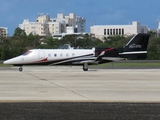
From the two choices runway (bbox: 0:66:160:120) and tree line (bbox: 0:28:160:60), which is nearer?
runway (bbox: 0:66:160:120)

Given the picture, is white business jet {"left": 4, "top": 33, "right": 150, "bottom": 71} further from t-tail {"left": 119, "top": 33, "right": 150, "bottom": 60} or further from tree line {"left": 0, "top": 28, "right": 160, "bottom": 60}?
tree line {"left": 0, "top": 28, "right": 160, "bottom": 60}

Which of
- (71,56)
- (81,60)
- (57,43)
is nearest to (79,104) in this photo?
(81,60)

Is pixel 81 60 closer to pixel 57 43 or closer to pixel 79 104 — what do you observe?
pixel 79 104

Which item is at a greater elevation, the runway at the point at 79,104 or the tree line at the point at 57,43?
the tree line at the point at 57,43

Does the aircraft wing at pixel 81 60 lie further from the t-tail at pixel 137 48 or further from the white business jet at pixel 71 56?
the t-tail at pixel 137 48

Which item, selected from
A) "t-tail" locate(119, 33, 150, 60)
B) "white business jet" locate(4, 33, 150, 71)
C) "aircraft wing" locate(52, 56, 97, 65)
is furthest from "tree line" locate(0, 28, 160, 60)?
"t-tail" locate(119, 33, 150, 60)

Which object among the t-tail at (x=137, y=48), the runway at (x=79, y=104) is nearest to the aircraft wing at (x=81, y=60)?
the t-tail at (x=137, y=48)

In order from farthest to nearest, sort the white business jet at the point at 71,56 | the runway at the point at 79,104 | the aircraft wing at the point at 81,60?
the aircraft wing at the point at 81,60
the white business jet at the point at 71,56
the runway at the point at 79,104

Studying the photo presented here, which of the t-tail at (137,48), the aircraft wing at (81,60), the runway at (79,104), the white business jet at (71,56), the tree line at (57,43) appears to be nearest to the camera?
the runway at (79,104)

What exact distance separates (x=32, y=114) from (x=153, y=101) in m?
4.62

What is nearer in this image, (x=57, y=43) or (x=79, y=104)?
(x=79, y=104)

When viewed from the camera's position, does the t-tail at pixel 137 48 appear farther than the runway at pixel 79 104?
Yes

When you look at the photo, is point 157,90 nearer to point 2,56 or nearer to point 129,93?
point 129,93

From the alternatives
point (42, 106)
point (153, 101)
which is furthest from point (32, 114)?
point (153, 101)
